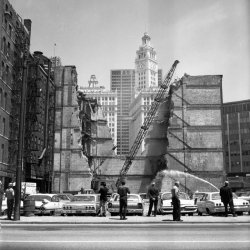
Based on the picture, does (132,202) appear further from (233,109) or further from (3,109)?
(233,109)

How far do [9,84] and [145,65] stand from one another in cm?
13295

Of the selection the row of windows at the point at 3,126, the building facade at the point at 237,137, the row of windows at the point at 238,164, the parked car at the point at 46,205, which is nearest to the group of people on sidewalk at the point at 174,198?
the parked car at the point at 46,205

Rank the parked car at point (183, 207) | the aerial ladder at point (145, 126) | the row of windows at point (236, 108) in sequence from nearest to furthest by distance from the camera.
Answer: the parked car at point (183, 207), the aerial ladder at point (145, 126), the row of windows at point (236, 108)

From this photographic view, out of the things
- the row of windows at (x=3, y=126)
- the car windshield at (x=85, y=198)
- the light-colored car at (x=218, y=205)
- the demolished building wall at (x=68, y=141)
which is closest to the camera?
the light-colored car at (x=218, y=205)

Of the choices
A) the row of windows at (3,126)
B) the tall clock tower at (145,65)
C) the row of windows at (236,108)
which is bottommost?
the row of windows at (3,126)

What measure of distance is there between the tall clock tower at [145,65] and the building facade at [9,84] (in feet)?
350

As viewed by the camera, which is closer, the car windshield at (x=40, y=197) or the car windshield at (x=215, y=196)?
the car windshield at (x=215, y=196)

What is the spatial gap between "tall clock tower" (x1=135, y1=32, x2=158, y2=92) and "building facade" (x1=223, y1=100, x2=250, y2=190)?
55805 millimetres

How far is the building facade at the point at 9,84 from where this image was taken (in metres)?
43.6

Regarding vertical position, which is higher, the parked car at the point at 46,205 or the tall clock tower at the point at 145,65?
the tall clock tower at the point at 145,65

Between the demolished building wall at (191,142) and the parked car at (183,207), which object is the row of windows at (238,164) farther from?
the parked car at (183,207)

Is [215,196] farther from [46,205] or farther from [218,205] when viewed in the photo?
[46,205]

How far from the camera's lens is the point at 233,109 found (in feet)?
357

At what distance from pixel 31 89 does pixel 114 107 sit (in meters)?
107
